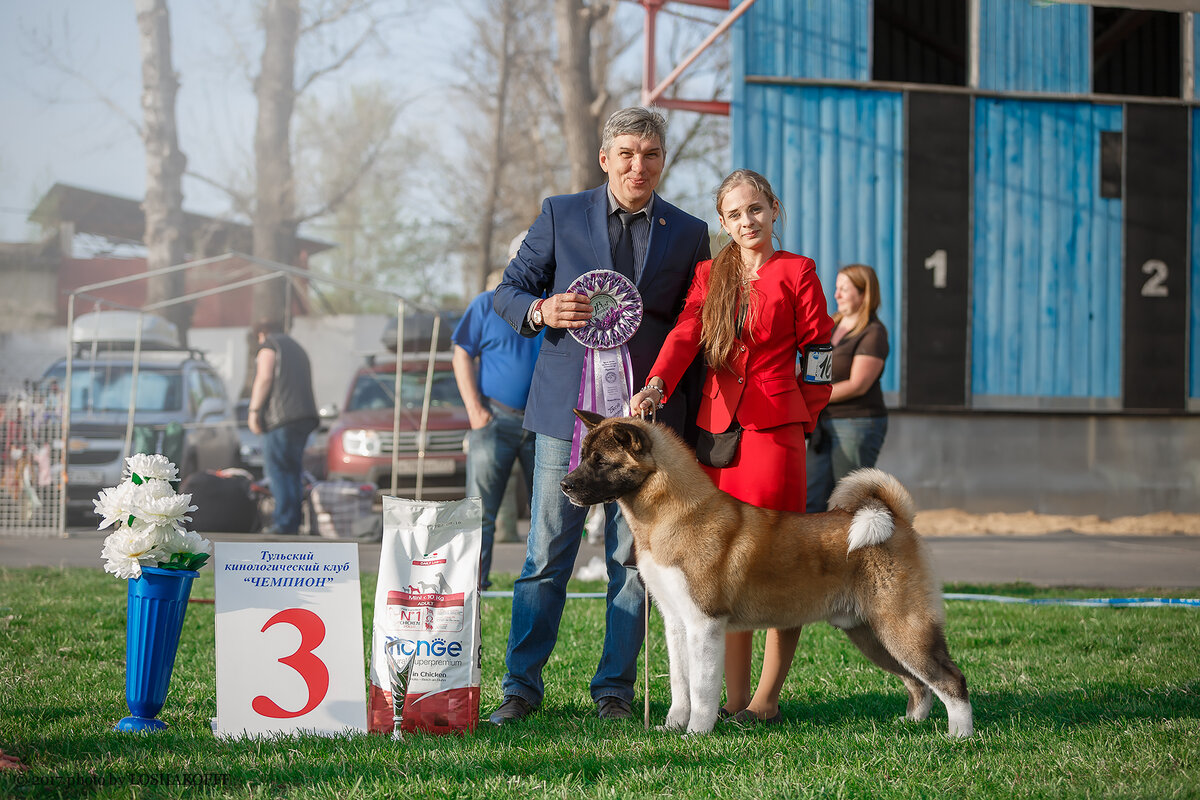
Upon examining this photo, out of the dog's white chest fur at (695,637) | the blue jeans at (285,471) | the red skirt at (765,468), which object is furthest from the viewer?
the blue jeans at (285,471)

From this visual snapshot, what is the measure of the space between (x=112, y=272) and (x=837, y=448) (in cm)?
914

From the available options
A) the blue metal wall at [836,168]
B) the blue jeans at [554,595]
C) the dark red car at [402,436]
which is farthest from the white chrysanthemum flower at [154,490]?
the blue metal wall at [836,168]

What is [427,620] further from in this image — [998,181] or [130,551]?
[998,181]

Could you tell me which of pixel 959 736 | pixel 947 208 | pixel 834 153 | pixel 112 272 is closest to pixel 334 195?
pixel 112 272

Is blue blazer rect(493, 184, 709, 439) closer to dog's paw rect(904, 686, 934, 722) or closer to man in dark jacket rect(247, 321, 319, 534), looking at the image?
dog's paw rect(904, 686, 934, 722)

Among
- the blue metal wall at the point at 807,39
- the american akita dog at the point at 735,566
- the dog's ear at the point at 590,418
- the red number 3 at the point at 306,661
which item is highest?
the blue metal wall at the point at 807,39

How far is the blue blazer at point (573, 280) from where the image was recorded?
3730mm

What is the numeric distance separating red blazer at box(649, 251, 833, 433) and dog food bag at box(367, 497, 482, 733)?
1001 mm

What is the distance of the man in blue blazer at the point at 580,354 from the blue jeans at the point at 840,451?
94.0 inches

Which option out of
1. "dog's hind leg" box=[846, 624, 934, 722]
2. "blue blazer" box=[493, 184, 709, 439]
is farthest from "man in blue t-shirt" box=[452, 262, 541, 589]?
"dog's hind leg" box=[846, 624, 934, 722]

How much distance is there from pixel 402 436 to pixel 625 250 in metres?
7.03

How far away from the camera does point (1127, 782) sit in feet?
9.37

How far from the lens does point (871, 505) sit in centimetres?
354

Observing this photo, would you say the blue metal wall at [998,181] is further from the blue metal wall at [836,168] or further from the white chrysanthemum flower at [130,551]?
the white chrysanthemum flower at [130,551]
